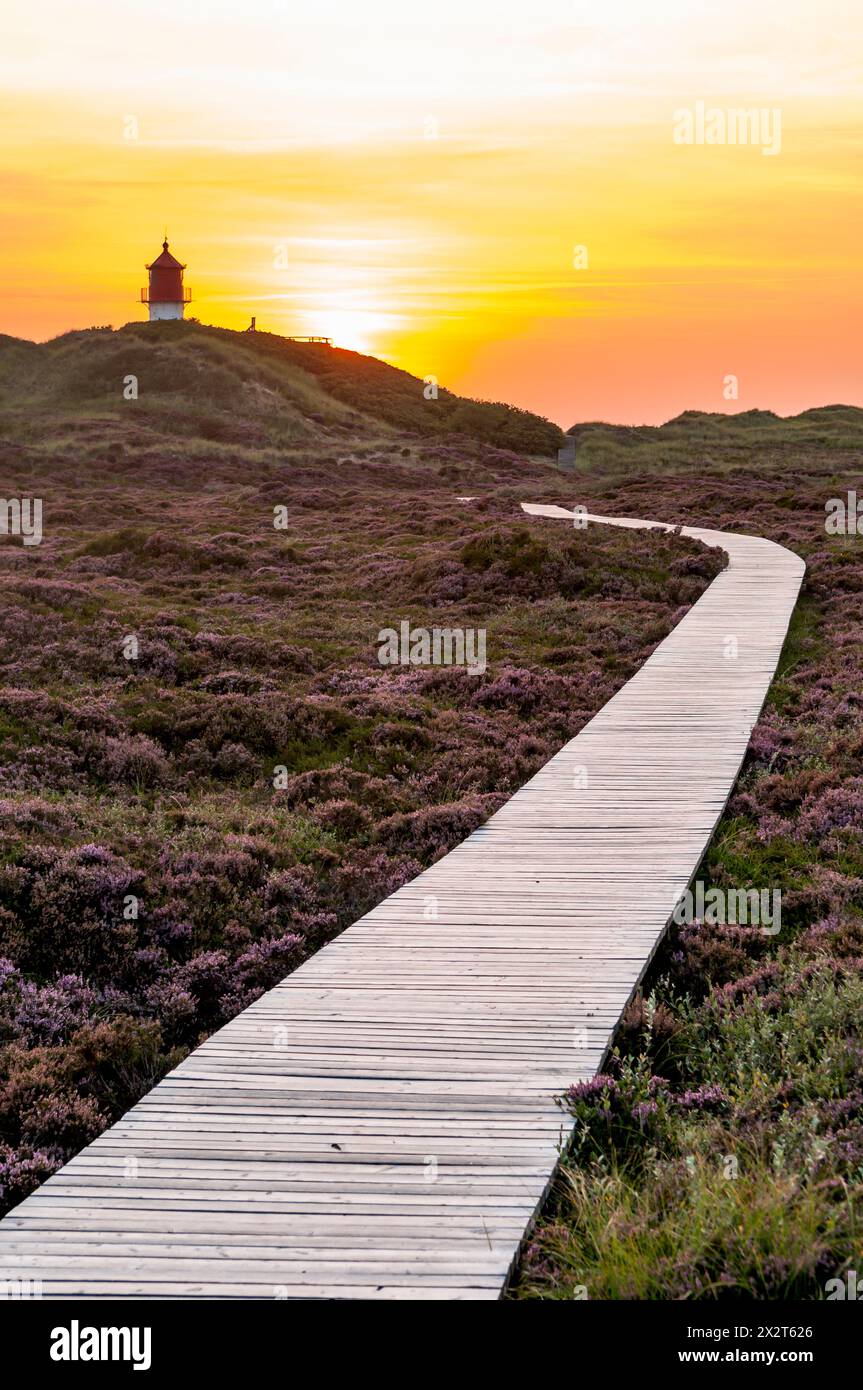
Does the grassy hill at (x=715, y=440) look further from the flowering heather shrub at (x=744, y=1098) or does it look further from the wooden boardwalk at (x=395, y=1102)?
the wooden boardwalk at (x=395, y=1102)


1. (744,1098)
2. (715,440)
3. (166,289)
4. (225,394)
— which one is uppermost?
(166,289)

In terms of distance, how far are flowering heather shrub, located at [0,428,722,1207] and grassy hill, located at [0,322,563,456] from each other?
52.8m

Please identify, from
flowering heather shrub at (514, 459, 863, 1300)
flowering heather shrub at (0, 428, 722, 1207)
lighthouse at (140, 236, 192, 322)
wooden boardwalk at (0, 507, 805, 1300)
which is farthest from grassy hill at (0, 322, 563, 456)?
wooden boardwalk at (0, 507, 805, 1300)

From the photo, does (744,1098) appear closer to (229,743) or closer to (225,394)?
(229,743)

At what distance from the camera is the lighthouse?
12594 centimetres

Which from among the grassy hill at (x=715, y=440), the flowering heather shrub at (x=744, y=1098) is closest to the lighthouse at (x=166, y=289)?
the grassy hill at (x=715, y=440)

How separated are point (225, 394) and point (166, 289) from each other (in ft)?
110

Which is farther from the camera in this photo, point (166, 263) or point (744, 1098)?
point (166, 263)

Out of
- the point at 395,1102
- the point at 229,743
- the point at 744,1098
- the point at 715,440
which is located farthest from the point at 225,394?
the point at 744,1098

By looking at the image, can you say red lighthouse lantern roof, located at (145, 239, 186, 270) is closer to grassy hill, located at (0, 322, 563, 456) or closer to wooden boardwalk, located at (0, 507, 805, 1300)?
grassy hill, located at (0, 322, 563, 456)

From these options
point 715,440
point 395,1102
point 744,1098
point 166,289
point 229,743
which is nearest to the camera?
point 395,1102

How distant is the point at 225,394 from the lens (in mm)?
99812

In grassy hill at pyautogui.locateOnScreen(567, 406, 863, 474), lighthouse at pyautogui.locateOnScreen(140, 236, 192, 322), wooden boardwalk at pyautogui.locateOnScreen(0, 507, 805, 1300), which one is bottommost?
wooden boardwalk at pyautogui.locateOnScreen(0, 507, 805, 1300)
